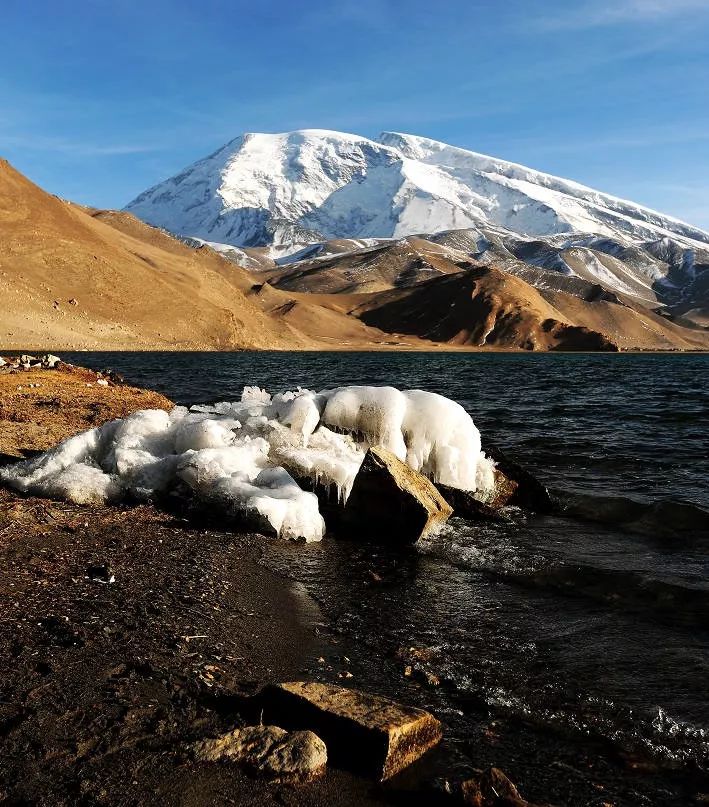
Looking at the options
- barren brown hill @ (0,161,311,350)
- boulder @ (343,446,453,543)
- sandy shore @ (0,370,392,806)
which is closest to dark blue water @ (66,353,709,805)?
boulder @ (343,446,453,543)

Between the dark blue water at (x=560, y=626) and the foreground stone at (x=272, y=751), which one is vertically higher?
the foreground stone at (x=272, y=751)

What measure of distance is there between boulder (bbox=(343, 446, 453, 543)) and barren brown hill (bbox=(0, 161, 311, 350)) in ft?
272

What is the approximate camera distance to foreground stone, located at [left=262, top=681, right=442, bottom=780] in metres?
4.80

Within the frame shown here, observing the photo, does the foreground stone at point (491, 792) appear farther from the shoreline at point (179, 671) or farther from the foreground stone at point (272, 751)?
the foreground stone at point (272, 751)

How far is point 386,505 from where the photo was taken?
36.8ft

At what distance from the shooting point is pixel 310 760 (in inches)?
185

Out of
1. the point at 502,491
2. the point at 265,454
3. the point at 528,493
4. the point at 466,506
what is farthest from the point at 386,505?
the point at 528,493

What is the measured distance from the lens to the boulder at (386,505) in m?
11.1

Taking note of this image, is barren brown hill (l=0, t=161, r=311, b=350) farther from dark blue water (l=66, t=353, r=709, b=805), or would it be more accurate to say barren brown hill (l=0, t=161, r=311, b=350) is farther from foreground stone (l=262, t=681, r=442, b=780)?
foreground stone (l=262, t=681, r=442, b=780)

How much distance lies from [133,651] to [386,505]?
5.66m

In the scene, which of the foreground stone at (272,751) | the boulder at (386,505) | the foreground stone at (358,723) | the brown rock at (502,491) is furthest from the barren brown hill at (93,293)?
the foreground stone at (272,751)

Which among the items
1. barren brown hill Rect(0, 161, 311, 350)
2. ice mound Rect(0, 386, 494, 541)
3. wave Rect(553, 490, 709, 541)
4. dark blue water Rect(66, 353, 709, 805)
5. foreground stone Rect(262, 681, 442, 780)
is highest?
barren brown hill Rect(0, 161, 311, 350)

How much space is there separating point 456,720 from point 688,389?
46.1m

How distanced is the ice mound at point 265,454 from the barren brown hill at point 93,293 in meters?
79.3
